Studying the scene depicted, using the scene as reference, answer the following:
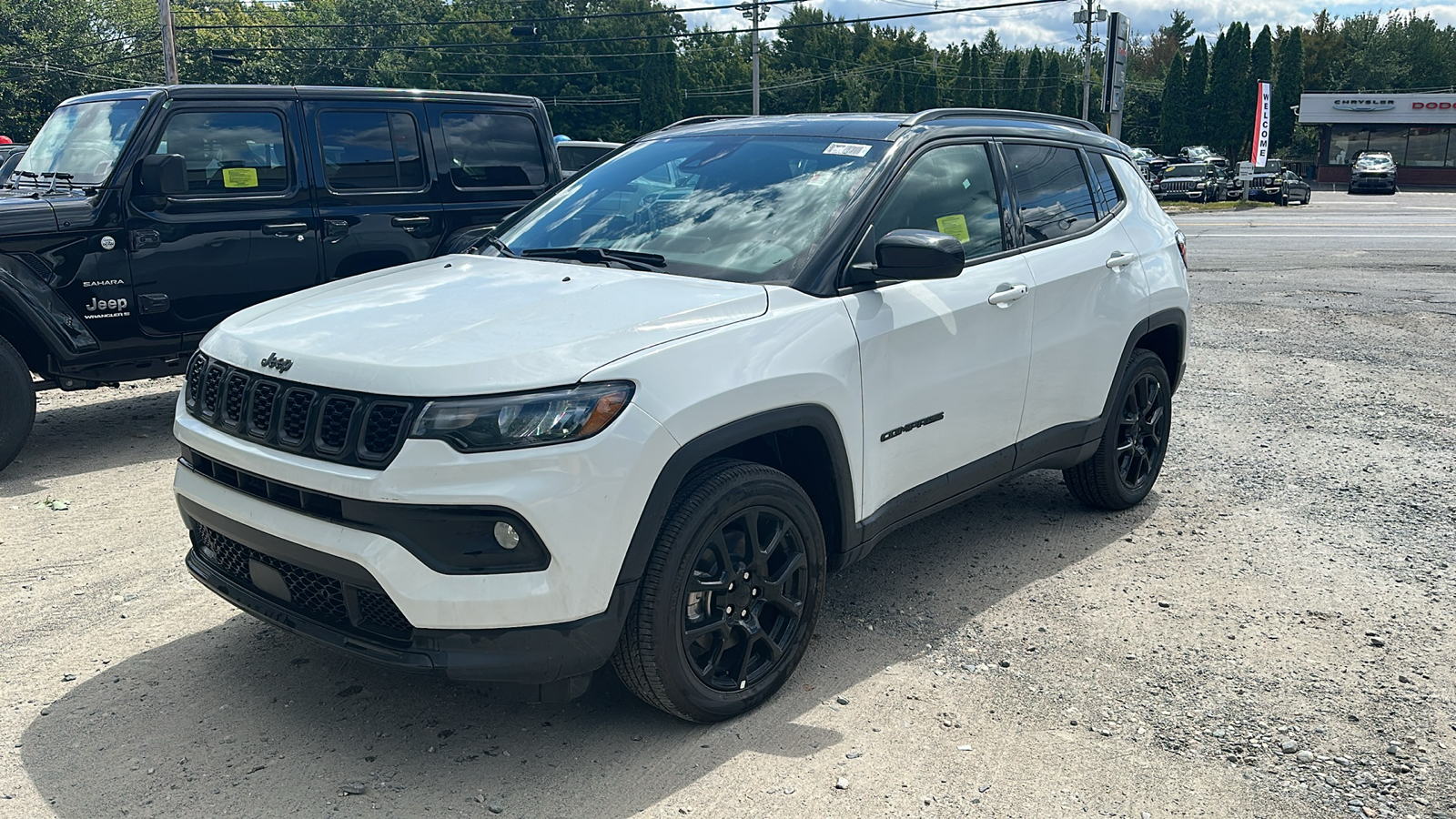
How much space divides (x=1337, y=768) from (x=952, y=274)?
1.86 meters

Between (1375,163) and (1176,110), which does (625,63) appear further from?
(1375,163)

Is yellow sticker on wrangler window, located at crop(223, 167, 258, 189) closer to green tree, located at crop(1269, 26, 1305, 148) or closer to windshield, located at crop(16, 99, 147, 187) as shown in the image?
windshield, located at crop(16, 99, 147, 187)

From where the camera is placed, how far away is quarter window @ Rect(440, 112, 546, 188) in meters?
7.86

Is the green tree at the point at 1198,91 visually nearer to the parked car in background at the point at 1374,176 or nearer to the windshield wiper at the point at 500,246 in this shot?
the parked car in background at the point at 1374,176

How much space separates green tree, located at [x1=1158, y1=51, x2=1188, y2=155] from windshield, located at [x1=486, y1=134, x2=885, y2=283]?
66009 millimetres

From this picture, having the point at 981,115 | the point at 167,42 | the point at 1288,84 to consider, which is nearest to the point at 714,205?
the point at 981,115

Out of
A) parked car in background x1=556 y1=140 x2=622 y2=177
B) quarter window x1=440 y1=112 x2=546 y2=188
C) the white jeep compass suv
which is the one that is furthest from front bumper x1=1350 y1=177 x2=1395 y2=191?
the white jeep compass suv

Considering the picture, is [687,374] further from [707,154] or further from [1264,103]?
[1264,103]

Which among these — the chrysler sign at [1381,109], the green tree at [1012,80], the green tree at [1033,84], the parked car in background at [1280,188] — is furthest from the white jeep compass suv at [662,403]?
the green tree at [1033,84]

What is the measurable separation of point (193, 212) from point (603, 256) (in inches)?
151

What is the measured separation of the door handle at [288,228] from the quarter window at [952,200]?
4.45m

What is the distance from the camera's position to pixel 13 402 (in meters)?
6.01

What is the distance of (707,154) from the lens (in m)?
4.36

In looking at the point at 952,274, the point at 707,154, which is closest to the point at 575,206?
the point at 707,154
